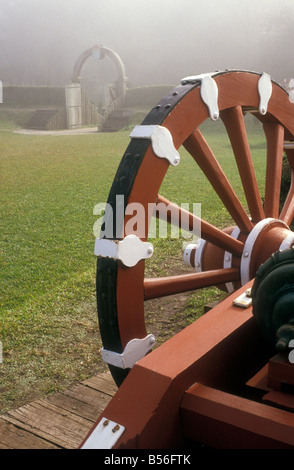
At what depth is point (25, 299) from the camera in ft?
11.8

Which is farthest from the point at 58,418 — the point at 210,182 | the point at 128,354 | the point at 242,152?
the point at 242,152

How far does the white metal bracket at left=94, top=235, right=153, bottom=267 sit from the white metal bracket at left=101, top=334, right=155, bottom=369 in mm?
259

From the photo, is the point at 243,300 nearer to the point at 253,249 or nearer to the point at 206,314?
the point at 206,314

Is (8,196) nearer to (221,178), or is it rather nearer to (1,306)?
(1,306)

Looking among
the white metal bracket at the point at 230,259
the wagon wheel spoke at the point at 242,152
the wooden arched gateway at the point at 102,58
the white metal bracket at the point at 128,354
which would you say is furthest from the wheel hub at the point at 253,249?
the wooden arched gateway at the point at 102,58

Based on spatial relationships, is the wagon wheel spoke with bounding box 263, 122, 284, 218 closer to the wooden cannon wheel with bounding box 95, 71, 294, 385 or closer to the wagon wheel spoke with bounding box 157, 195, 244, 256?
the wooden cannon wheel with bounding box 95, 71, 294, 385

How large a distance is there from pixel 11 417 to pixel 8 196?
5.36 m

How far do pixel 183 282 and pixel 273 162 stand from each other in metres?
0.84

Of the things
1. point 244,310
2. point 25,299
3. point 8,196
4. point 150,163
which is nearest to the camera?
point 244,310

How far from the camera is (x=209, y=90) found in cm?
187

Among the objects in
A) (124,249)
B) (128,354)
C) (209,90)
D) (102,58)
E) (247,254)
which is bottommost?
(102,58)

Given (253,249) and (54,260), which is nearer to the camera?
(253,249)

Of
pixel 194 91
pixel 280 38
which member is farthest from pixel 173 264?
pixel 280 38
